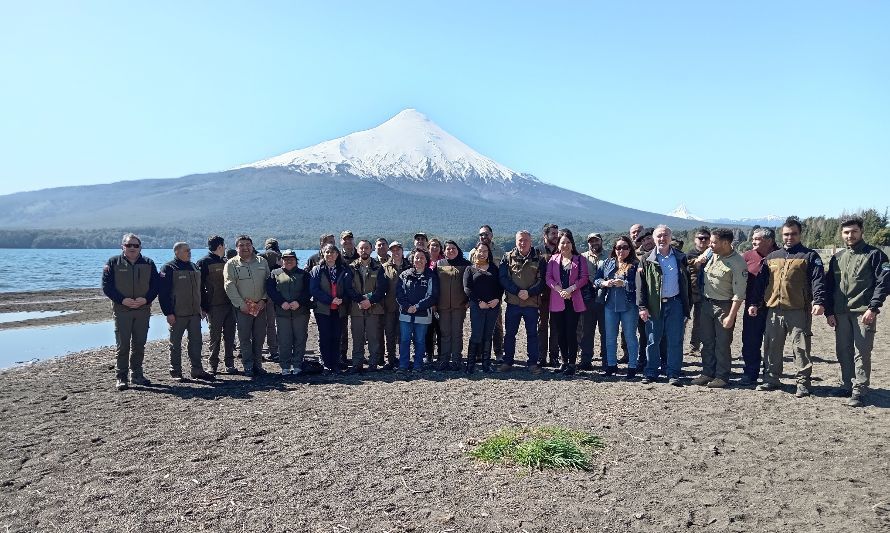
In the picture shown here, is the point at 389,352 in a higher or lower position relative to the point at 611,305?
lower

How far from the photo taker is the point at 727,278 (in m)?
7.73

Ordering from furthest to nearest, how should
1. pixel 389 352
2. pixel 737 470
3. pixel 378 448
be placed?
pixel 389 352 → pixel 378 448 → pixel 737 470

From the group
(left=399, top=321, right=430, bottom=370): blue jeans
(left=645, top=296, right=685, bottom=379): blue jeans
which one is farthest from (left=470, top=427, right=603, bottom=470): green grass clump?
(left=399, top=321, right=430, bottom=370): blue jeans

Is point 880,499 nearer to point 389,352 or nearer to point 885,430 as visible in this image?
point 885,430

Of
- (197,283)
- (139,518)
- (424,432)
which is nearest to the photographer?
(139,518)

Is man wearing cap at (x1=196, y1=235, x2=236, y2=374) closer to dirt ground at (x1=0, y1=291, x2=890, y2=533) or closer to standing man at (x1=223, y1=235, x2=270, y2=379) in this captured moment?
standing man at (x1=223, y1=235, x2=270, y2=379)

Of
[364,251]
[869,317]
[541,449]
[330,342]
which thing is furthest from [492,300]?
[869,317]

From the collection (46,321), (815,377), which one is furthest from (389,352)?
(46,321)

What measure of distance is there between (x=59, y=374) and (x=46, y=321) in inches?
479

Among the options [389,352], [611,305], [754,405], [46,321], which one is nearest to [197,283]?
[389,352]

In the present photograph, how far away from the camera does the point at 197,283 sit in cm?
877

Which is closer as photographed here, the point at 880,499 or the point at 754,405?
the point at 880,499

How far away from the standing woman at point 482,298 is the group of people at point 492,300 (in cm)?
2

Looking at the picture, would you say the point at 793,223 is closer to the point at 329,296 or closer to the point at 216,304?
the point at 329,296
